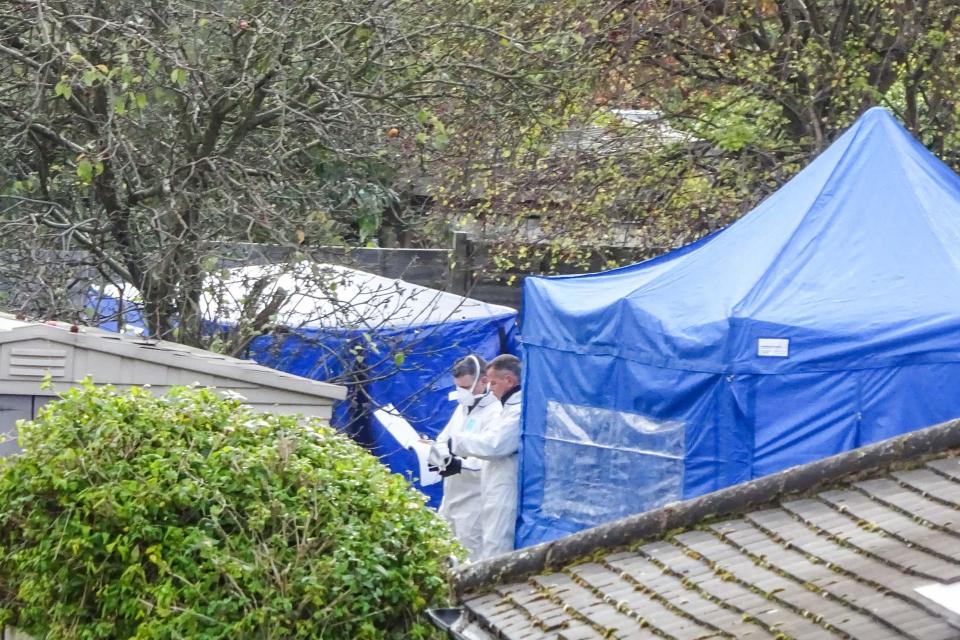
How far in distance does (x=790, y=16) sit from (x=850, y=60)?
71 cm

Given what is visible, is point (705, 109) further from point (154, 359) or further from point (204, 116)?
point (154, 359)

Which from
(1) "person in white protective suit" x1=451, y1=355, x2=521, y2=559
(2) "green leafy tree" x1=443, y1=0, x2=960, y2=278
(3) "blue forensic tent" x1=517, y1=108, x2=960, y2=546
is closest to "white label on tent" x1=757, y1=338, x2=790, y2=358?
(3) "blue forensic tent" x1=517, y1=108, x2=960, y2=546

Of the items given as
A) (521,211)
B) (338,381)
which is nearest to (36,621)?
(338,381)

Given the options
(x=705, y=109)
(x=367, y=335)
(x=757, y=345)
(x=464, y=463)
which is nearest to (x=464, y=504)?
(x=464, y=463)

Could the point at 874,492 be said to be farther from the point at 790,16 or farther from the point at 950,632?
the point at 790,16

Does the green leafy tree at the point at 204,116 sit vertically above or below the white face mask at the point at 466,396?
above

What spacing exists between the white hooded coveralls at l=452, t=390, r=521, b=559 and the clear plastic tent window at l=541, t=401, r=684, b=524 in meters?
0.32

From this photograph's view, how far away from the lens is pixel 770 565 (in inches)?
140

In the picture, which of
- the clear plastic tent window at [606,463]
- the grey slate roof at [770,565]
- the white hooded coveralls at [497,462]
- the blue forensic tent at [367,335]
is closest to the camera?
the grey slate roof at [770,565]

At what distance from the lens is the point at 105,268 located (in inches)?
355

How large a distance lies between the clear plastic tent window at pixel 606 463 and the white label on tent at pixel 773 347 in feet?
2.89

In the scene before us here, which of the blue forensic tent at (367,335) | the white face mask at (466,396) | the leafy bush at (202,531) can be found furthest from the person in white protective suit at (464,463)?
the leafy bush at (202,531)

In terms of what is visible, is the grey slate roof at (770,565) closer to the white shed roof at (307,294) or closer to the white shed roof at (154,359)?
the white shed roof at (154,359)

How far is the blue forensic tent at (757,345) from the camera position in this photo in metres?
7.63
